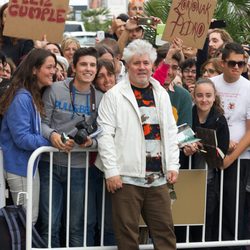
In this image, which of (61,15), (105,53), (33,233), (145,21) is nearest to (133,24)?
(145,21)

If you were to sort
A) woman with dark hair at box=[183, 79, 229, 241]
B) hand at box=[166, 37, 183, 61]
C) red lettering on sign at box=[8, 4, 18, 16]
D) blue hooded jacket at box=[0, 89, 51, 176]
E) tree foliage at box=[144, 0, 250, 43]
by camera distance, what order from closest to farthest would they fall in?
blue hooded jacket at box=[0, 89, 51, 176], woman with dark hair at box=[183, 79, 229, 241], hand at box=[166, 37, 183, 61], red lettering on sign at box=[8, 4, 18, 16], tree foliage at box=[144, 0, 250, 43]

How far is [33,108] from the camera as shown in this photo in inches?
273

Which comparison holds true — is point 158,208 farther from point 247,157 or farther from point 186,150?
point 247,157

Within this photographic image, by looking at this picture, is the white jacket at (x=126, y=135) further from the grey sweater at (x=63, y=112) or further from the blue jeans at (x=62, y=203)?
the blue jeans at (x=62, y=203)

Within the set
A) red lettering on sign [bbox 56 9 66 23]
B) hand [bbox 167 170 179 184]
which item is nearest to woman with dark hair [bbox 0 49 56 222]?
red lettering on sign [bbox 56 9 66 23]

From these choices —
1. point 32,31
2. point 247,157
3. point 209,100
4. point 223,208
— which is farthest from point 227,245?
point 32,31

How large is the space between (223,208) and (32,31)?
8.01 feet

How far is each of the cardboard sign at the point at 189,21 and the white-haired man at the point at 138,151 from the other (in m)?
1.50

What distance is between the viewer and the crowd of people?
6.81 m

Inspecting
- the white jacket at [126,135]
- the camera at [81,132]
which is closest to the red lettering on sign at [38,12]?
the white jacket at [126,135]

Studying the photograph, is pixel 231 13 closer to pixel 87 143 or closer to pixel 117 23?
pixel 117 23

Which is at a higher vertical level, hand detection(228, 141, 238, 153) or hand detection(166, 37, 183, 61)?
hand detection(166, 37, 183, 61)

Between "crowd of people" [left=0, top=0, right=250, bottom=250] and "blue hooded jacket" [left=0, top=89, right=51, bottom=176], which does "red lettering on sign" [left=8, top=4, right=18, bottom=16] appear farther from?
"blue hooded jacket" [left=0, top=89, right=51, bottom=176]

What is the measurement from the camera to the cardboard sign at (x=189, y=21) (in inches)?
329
